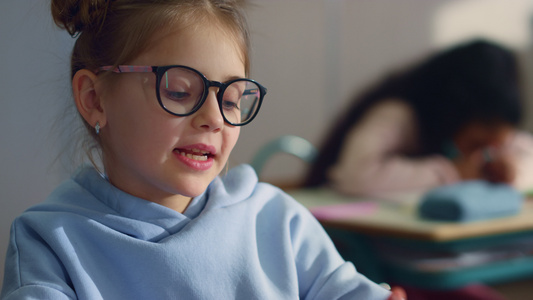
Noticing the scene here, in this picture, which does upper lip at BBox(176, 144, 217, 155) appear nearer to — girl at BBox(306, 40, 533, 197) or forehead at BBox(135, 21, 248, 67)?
forehead at BBox(135, 21, 248, 67)

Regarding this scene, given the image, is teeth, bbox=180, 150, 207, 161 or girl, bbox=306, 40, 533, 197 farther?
girl, bbox=306, 40, 533, 197

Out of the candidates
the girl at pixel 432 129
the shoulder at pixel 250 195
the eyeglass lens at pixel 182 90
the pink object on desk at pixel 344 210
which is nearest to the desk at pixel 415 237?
the pink object on desk at pixel 344 210

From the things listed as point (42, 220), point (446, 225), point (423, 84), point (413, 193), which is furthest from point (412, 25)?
point (42, 220)

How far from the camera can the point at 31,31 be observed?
945 mm

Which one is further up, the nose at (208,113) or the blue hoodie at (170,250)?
the nose at (208,113)

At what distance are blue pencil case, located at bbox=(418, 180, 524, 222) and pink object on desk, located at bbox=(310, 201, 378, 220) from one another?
0.22m

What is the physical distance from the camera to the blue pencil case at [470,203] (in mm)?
1826

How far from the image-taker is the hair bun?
80 cm

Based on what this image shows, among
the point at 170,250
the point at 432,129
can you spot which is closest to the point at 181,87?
the point at 170,250

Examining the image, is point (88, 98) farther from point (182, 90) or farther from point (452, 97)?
point (452, 97)

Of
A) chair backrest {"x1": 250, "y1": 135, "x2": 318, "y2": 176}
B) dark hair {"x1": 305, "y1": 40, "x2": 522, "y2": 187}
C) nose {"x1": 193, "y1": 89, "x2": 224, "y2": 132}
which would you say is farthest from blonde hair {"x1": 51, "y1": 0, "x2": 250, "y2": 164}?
dark hair {"x1": 305, "y1": 40, "x2": 522, "y2": 187}

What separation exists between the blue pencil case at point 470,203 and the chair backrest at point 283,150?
71 centimetres

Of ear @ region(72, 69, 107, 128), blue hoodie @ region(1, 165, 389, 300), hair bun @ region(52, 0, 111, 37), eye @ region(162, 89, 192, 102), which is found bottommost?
blue hoodie @ region(1, 165, 389, 300)

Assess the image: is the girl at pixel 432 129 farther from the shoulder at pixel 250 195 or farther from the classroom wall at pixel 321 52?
the shoulder at pixel 250 195
